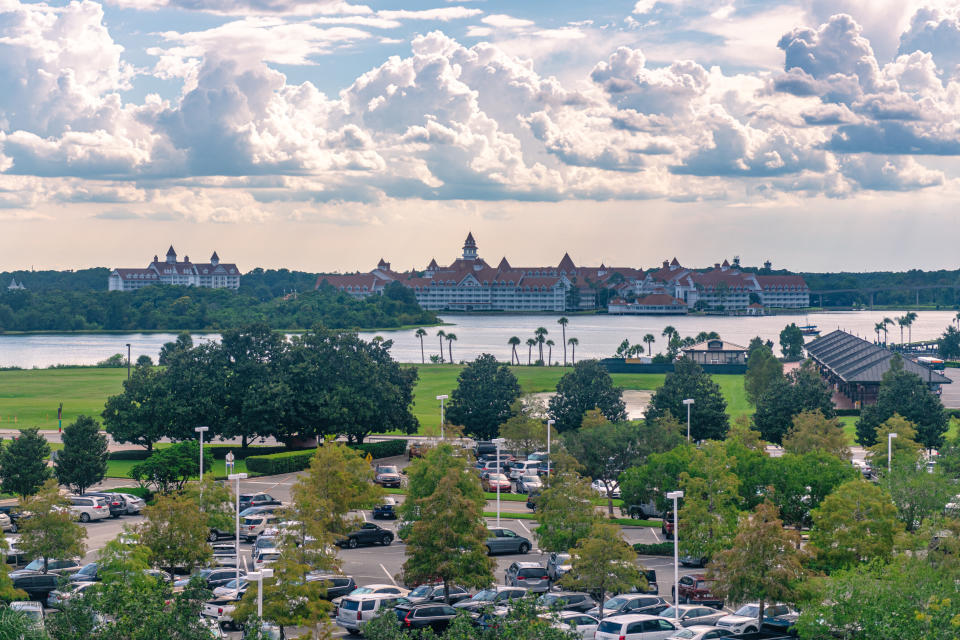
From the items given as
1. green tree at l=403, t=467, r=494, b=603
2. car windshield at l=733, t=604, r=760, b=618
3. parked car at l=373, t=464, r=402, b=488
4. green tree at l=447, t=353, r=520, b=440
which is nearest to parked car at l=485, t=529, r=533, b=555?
green tree at l=403, t=467, r=494, b=603

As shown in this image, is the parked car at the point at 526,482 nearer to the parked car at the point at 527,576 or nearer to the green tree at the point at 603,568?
the parked car at the point at 527,576

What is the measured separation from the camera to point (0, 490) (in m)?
46.1

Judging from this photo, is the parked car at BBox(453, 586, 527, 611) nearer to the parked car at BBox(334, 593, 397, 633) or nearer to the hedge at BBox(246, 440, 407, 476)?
the parked car at BBox(334, 593, 397, 633)

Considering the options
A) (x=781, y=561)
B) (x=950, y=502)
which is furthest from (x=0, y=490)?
(x=950, y=502)

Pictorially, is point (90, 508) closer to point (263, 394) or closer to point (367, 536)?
point (367, 536)

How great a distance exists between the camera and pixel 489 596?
30.4 m

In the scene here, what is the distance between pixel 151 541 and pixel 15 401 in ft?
204

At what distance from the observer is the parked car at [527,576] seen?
33.2 metres

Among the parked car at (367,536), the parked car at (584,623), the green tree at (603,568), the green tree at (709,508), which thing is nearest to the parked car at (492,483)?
the parked car at (367,536)

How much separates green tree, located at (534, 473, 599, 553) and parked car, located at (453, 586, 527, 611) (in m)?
3.38

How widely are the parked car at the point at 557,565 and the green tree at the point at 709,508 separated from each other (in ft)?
12.6

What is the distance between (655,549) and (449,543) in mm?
10522

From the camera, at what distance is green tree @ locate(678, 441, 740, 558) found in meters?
33.2

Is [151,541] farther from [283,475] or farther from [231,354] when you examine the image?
[231,354]
